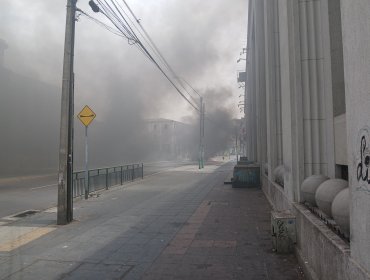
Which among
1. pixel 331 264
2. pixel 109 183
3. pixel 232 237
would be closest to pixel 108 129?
pixel 109 183

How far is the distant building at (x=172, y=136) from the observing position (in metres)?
69.2

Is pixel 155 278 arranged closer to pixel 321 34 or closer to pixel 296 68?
pixel 296 68

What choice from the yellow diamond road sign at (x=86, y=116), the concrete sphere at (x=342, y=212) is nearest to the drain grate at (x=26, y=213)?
the yellow diamond road sign at (x=86, y=116)

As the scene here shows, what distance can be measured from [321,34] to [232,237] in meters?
3.62

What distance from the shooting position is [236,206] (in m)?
11.0

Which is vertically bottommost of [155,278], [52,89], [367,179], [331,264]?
[155,278]

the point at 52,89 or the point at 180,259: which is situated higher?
the point at 52,89

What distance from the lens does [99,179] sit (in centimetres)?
1521

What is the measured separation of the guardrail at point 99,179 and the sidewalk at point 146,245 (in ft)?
7.66

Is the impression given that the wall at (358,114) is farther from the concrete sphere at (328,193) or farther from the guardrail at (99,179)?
the guardrail at (99,179)

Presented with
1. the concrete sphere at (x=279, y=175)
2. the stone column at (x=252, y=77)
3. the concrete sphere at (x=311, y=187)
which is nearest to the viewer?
the concrete sphere at (x=311, y=187)

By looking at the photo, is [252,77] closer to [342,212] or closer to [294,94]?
[294,94]

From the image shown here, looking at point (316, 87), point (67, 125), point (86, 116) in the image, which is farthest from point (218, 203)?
point (316, 87)

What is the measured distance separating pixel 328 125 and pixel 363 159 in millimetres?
3568
